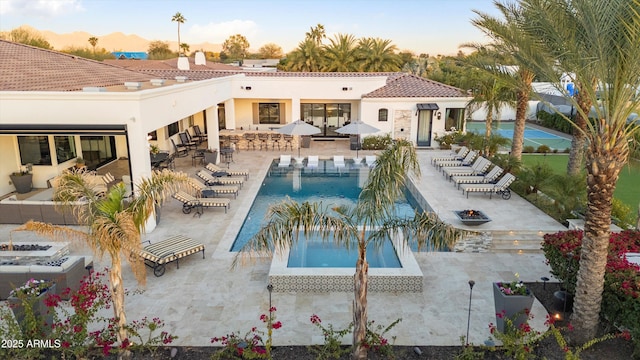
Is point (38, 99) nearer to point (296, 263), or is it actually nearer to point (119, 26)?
point (296, 263)

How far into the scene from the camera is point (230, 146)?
27.0 meters

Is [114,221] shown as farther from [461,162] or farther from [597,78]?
[461,162]

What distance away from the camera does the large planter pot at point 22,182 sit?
54.9ft

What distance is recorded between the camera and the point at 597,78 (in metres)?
7.24

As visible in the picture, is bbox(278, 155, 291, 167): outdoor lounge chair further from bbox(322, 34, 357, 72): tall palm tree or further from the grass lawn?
bbox(322, 34, 357, 72): tall palm tree

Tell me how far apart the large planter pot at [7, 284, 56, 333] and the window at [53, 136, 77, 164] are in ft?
38.7

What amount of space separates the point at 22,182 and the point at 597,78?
18.8 metres

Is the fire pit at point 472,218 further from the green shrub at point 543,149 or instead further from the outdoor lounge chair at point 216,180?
the green shrub at point 543,149

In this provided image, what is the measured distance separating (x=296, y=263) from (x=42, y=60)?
49.7 feet

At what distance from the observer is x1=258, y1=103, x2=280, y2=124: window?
32.2 metres

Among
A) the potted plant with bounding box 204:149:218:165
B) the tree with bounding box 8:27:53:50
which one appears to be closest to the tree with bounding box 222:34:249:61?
the tree with bounding box 8:27:53:50

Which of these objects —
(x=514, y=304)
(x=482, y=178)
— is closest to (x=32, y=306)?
(x=514, y=304)

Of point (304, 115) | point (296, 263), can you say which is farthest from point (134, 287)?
point (304, 115)

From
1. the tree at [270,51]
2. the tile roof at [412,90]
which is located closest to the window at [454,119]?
the tile roof at [412,90]
